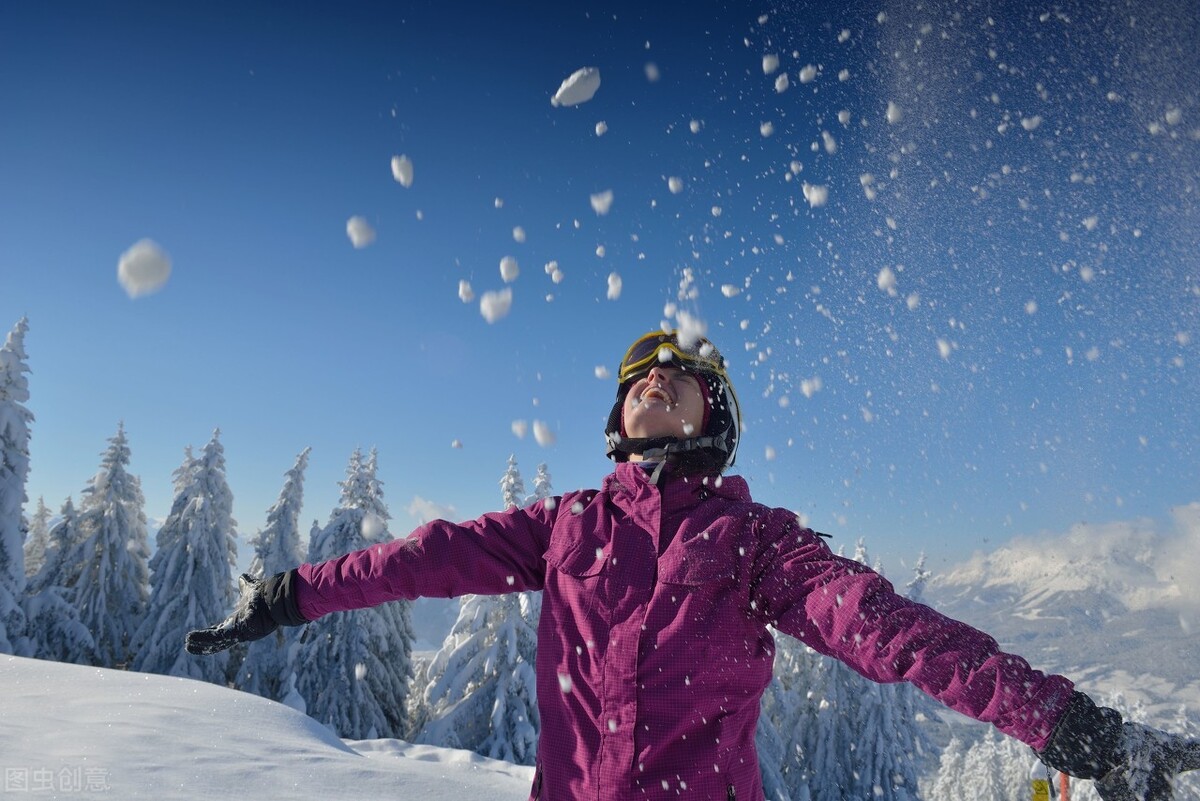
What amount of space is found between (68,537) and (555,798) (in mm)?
28800

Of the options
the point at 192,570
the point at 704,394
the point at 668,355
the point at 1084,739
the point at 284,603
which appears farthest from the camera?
the point at 192,570

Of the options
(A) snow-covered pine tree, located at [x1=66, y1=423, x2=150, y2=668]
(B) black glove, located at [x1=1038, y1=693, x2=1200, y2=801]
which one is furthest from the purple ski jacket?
(A) snow-covered pine tree, located at [x1=66, y1=423, x2=150, y2=668]

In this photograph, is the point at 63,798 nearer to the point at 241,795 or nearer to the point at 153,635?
the point at 241,795

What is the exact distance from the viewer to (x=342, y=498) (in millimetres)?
21750

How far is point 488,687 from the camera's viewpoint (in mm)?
18172

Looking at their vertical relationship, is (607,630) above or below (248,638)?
above

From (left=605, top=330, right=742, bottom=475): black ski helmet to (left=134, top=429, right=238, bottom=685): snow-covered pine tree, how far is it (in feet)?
77.4

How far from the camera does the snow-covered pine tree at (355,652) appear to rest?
20609 millimetres

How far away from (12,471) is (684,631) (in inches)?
944

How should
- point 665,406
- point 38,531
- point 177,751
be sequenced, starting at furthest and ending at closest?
point 38,531, point 177,751, point 665,406

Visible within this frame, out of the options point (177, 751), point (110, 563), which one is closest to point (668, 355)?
point (177, 751)

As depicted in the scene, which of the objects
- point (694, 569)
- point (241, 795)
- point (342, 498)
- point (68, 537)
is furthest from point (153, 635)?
point (694, 569)

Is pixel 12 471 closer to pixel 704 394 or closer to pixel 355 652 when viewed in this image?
pixel 355 652

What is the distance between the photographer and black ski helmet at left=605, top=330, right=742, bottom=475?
2.96 meters
